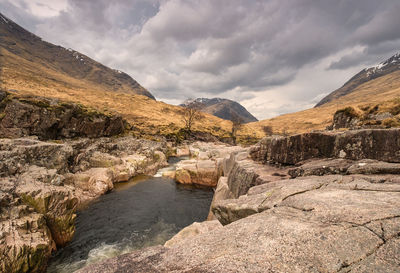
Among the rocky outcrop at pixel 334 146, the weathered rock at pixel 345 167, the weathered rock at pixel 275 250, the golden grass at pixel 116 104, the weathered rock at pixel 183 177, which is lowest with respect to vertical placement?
the weathered rock at pixel 183 177

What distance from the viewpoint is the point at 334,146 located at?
10156mm

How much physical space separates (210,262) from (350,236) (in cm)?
311

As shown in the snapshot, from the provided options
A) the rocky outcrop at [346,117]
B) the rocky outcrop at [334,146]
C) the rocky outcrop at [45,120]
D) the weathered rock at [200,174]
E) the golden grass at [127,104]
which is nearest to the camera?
the rocky outcrop at [334,146]

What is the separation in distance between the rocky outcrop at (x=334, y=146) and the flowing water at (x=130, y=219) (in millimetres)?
10788

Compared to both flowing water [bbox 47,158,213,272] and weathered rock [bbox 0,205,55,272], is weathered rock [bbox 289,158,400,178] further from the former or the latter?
weathered rock [bbox 0,205,55,272]

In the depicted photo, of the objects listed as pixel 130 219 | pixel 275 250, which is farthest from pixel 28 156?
pixel 275 250

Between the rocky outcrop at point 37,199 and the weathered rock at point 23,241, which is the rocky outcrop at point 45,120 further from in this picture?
the weathered rock at point 23,241

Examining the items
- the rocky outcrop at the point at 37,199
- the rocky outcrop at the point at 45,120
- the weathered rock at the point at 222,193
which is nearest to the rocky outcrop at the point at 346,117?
the weathered rock at the point at 222,193

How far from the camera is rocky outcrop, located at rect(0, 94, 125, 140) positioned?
29.0 metres

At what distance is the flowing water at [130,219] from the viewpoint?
13023mm

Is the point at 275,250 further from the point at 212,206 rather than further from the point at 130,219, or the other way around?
the point at 130,219

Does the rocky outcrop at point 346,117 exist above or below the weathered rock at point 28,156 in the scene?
above

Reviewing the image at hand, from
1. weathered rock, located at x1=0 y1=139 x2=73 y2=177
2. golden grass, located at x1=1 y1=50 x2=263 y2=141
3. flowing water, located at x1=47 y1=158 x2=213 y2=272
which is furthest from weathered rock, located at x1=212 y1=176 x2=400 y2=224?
golden grass, located at x1=1 y1=50 x2=263 y2=141

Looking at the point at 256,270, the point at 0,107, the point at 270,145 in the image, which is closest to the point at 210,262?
the point at 256,270
